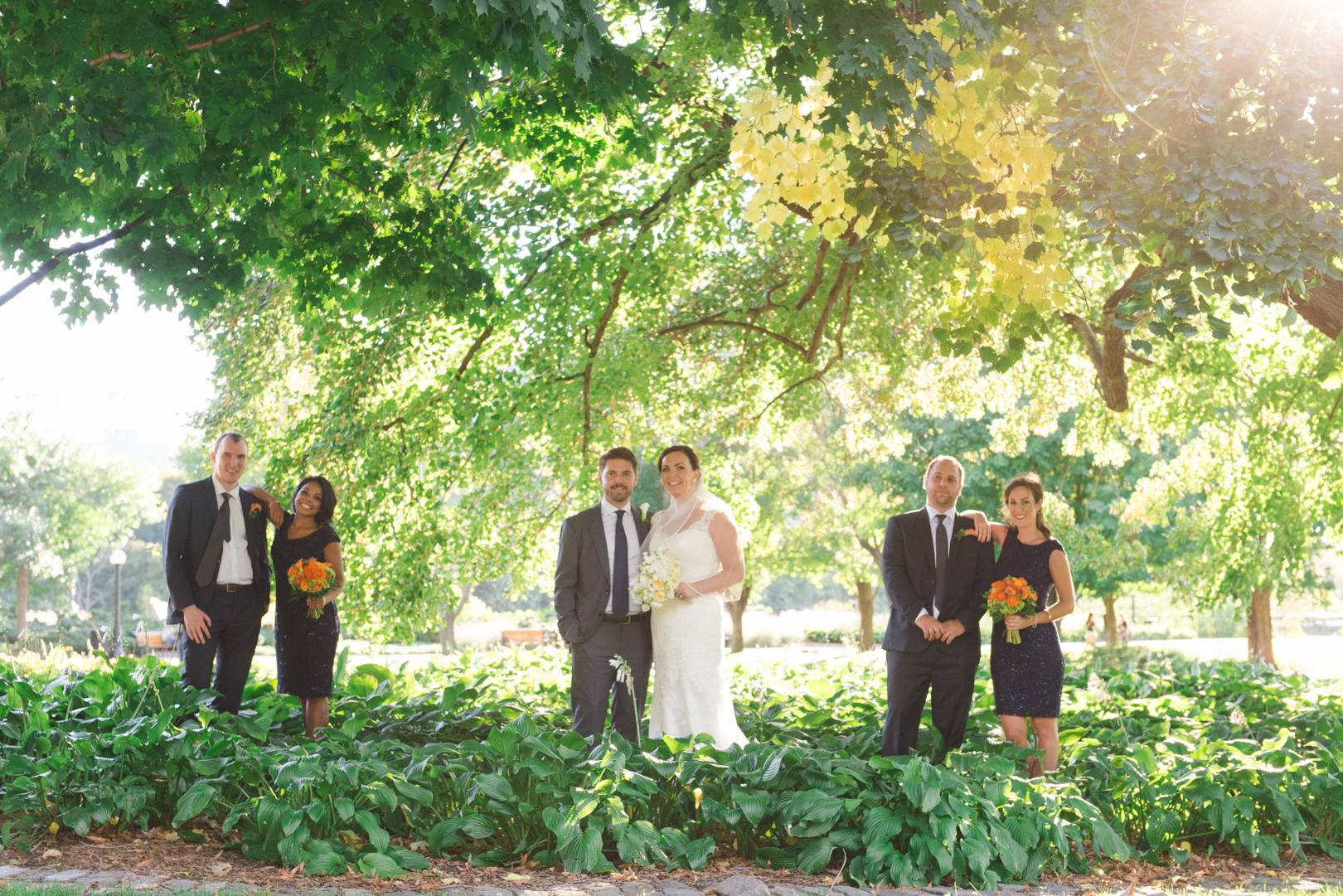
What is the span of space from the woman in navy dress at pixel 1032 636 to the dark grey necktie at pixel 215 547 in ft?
14.1

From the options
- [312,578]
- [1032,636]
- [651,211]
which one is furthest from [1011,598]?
[651,211]

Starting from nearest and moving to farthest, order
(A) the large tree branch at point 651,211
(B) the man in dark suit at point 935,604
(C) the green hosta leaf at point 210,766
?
(C) the green hosta leaf at point 210,766
(B) the man in dark suit at point 935,604
(A) the large tree branch at point 651,211

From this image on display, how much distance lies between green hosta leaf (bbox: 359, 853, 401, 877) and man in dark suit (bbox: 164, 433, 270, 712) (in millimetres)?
2189

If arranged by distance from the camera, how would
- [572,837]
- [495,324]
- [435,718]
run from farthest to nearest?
[495,324] → [435,718] → [572,837]

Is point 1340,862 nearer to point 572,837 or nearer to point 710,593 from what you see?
point 710,593

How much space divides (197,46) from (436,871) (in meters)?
3.73

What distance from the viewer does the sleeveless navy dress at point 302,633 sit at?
6395 mm

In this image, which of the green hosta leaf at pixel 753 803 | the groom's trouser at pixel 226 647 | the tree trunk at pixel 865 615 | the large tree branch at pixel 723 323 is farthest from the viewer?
the tree trunk at pixel 865 615

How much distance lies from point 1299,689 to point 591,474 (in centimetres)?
647

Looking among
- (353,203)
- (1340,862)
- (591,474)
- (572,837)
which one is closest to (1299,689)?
(1340,862)

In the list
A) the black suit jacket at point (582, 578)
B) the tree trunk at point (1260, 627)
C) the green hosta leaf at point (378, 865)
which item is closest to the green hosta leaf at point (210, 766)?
the green hosta leaf at point (378, 865)

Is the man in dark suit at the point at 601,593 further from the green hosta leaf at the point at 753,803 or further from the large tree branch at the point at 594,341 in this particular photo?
the large tree branch at the point at 594,341

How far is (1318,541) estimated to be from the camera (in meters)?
18.3

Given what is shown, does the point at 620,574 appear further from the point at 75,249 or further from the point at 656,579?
the point at 75,249
